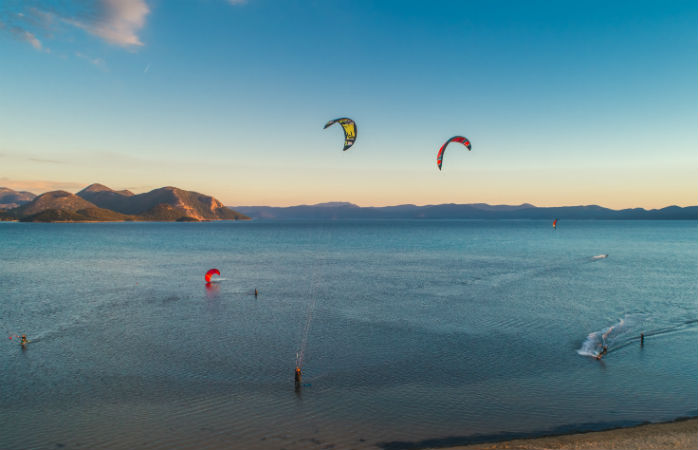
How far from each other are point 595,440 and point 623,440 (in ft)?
2.16

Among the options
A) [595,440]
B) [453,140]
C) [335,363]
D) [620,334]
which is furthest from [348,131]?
[620,334]

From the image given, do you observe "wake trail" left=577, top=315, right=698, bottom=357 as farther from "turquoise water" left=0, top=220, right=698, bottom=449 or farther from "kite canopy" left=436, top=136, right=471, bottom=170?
"kite canopy" left=436, top=136, right=471, bottom=170

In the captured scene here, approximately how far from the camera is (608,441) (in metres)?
10.0

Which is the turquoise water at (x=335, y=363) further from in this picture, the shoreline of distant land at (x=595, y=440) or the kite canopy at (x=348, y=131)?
the kite canopy at (x=348, y=131)

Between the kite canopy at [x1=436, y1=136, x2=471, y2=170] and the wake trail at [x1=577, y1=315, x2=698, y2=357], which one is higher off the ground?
the kite canopy at [x1=436, y1=136, x2=471, y2=170]

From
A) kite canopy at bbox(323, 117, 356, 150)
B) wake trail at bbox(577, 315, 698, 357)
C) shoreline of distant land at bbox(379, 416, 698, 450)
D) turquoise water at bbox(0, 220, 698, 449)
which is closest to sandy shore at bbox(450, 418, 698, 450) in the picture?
shoreline of distant land at bbox(379, 416, 698, 450)

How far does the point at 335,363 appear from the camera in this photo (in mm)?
16062

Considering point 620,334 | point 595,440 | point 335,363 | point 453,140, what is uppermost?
point 453,140

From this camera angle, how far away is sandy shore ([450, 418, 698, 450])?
31.9 ft

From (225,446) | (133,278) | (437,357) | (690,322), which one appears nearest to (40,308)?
(133,278)

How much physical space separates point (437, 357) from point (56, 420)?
42.3 ft

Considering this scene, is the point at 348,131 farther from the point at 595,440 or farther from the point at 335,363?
the point at 595,440

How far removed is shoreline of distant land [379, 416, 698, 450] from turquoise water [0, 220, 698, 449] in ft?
0.53

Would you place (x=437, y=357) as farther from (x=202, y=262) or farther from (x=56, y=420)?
(x=202, y=262)
